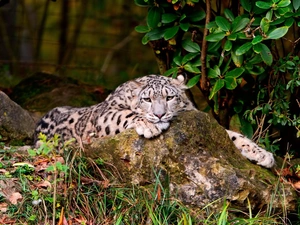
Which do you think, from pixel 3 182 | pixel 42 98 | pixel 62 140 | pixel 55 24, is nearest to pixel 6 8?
pixel 55 24

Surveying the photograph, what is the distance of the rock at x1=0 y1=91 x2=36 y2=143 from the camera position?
6727 millimetres

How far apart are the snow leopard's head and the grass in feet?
1.74

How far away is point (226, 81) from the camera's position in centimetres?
622

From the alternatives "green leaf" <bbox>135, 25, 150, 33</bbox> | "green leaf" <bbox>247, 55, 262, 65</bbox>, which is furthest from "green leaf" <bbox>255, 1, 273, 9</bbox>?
"green leaf" <bbox>135, 25, 150, 33</bbox>

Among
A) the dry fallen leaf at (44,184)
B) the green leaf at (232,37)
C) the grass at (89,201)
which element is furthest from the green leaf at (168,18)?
the dry fallen leaf at (44,184)

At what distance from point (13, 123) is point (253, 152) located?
86.4 inches

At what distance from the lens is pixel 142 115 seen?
5.87 m

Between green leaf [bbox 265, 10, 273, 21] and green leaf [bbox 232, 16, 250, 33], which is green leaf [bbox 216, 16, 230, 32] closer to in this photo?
green leaf [bbox 232, 16, 250, 33]

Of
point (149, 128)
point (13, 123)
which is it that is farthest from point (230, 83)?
point (13, 123)

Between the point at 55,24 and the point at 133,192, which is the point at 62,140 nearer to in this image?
the point at 133,192

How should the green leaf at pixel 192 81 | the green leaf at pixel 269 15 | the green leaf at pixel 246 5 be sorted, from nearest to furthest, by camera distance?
1. the green leaf at pixel 269 15
2. the green leaf at pixel 246 5
3. the green leaf at pixel 192 81

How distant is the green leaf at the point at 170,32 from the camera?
6.20 metres

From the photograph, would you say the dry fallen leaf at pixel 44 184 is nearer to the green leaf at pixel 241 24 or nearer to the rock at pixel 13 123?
the rock at pixel 13 123

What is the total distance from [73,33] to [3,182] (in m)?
7.83
